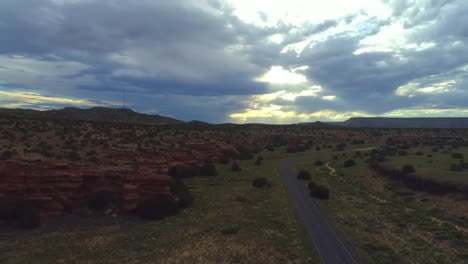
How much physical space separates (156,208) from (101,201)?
5.01m

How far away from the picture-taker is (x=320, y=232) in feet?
66.0

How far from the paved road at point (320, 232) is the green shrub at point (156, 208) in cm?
1197

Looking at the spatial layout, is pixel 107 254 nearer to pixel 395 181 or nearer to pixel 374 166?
pixel 395 181

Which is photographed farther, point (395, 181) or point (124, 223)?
point (395, 181)

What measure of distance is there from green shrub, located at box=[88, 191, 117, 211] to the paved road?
57.1 feet

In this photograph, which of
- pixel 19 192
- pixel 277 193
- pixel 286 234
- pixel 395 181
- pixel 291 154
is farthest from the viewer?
pixel 291 154

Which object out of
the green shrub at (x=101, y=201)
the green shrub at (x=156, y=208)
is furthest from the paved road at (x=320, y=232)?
the green shrub at (x=101, y=201)

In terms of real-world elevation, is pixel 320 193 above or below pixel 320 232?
above

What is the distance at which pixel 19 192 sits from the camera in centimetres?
2170

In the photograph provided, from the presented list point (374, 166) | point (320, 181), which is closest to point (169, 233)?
point (320, 181)

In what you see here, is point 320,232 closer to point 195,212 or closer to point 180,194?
point 195,212

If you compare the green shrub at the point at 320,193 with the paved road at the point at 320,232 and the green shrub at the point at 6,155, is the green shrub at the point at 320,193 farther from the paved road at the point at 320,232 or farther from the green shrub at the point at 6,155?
the green shrub at the point at 6,155

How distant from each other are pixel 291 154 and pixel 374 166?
27358 mm

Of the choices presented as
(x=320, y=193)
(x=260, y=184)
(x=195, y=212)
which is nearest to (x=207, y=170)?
(x=260, y=184)
